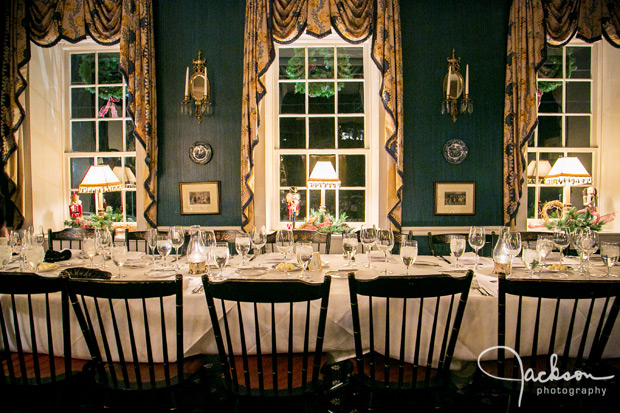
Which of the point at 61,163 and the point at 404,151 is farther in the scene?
the point at 61,163

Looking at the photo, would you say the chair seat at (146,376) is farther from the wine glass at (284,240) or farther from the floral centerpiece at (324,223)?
the floral centerpiece at (324,223)

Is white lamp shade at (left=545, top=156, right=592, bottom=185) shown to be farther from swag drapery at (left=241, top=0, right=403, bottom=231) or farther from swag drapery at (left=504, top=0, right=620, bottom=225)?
swag drapery at (left=241, top=0, right=403, bottom=231)

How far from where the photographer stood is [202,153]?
414cm

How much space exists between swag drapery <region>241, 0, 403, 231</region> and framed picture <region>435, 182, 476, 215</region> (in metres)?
0.47

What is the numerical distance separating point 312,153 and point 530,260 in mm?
2724

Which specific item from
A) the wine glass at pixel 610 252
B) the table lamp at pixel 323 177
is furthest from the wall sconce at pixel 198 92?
the wine glass at pixel 610 252

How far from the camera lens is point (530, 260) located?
2.06 m

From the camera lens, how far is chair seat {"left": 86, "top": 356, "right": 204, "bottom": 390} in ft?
4.73

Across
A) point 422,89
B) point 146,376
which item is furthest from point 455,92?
point 146,376

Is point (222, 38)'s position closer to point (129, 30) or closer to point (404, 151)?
point (129, 30)

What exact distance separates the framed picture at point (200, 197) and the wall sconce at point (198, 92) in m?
0.69

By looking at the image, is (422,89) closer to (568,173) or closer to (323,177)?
(323,177)

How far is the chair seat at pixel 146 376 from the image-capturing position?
144 centimetres

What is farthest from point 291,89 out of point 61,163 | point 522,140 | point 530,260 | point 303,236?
point 530,260
